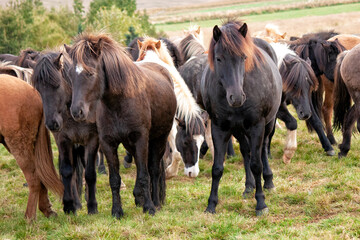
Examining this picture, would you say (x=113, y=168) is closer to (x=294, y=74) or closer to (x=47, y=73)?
(x=47, y=73)

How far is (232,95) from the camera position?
5.23 meters

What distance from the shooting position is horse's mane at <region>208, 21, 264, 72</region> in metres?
5.39

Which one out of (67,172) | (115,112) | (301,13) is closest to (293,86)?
(115,112)

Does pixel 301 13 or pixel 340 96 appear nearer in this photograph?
pixel 340 96

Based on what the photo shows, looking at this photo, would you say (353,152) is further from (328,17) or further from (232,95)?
(328,17)

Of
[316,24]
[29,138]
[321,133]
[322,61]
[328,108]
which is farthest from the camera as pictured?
[316,24]

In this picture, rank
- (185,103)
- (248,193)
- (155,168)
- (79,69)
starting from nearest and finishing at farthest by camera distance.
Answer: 1. (79,69)
2. (155,168)
3. (248,193)
4. (185,103)

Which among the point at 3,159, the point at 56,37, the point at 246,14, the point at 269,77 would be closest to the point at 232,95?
the point at 269,77

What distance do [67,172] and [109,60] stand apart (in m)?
1.67

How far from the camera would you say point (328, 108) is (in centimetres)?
1064

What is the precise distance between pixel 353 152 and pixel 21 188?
20.0 feet

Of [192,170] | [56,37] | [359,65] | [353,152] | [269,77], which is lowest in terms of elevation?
[56,37]

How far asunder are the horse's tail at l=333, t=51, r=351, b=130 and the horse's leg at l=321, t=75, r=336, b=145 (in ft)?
3.94

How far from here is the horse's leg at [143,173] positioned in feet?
18.2
